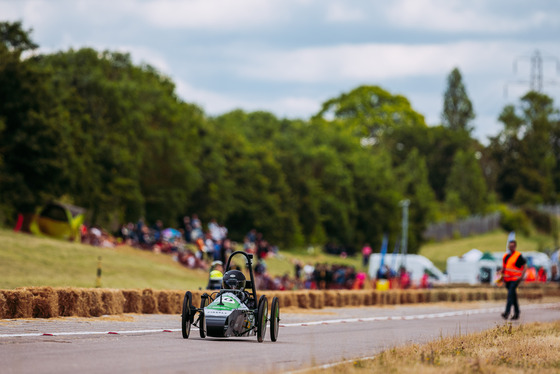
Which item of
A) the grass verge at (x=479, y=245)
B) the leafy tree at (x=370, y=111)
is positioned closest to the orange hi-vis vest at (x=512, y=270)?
the grass verge at (x=479, y=245)

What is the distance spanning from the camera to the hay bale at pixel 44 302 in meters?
18.7

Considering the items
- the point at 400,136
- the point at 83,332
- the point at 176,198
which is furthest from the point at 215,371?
the point at 400,136

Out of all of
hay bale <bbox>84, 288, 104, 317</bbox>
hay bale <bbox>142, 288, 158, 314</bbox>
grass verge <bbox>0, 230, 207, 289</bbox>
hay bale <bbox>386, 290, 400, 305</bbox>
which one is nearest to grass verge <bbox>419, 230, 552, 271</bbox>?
grass verge <bbox>0, 230, 207, 289</bbox>

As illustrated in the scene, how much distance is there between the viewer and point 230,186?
3322 inches

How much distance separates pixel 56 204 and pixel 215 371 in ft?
147

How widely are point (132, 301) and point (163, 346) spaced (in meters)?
8.59

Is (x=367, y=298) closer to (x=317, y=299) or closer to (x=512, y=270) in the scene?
(x=317, y=299)

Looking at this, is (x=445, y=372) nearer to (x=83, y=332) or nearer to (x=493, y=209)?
(x=83, y=332)

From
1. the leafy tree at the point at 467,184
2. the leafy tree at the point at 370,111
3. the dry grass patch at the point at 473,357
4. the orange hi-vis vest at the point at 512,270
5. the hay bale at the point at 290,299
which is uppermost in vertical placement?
the leafy tree at the point at 370,111

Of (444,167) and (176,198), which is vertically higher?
(444,167)

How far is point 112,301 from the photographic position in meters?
21.0

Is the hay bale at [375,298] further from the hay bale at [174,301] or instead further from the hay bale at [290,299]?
the hay bale at [174,301]

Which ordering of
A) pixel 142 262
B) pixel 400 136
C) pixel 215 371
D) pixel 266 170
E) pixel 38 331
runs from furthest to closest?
pixel 400 136 < pixel 266 170 < pixel 142 262 < pixel 38 331 < pixel 215 371

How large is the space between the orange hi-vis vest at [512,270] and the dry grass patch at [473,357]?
7.72 metres
